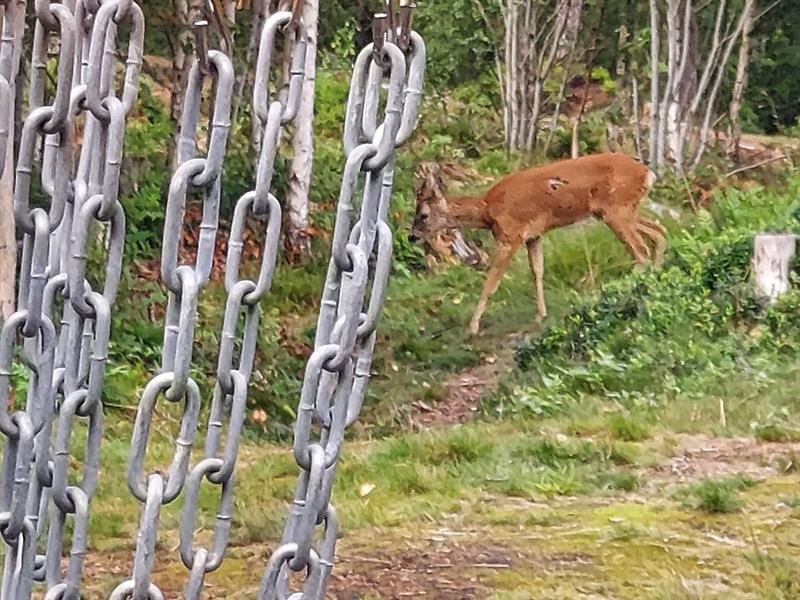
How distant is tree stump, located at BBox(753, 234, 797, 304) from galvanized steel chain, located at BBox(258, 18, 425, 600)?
6728mm

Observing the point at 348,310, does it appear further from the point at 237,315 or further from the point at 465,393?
the point at 465,393

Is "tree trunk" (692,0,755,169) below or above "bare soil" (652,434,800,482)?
above

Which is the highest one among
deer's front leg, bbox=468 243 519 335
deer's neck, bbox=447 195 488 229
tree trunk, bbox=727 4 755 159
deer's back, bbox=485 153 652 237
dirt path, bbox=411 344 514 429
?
tree trunk, bbox=727 4 755 159

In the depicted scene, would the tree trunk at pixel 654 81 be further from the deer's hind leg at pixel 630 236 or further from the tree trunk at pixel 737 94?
the deer's hind leg at pixel 630 236

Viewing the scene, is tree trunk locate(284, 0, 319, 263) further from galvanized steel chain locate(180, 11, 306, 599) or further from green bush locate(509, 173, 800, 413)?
galvanized steel chain locate(180, 11, 306, 599)

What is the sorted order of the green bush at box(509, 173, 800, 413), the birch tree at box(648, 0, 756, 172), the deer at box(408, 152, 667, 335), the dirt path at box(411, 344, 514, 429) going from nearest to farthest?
1. the green bush at box(509, 173, 800, 413)
2. the dirt path at box(411, 344, 514, 429)
3. the deer at box(408, 152, 667, 335)
4. the birch tree at box(648, 0, 756, 172)

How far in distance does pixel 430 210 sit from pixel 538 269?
1251mm

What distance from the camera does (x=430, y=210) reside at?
39.4 feet

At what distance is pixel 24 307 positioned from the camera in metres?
2.04

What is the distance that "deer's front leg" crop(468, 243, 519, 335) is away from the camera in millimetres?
10641

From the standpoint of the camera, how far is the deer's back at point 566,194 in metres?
11.8

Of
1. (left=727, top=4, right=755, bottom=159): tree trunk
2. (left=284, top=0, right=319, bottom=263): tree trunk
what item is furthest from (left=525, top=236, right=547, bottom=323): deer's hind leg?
(left=727, top=4, right=755, bottom=159): tree trunk

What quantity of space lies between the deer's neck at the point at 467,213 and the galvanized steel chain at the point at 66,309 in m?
10.0

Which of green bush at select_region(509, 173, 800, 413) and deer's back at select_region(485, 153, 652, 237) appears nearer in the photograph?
green bush at select_region(509, 173, 800, 413)
